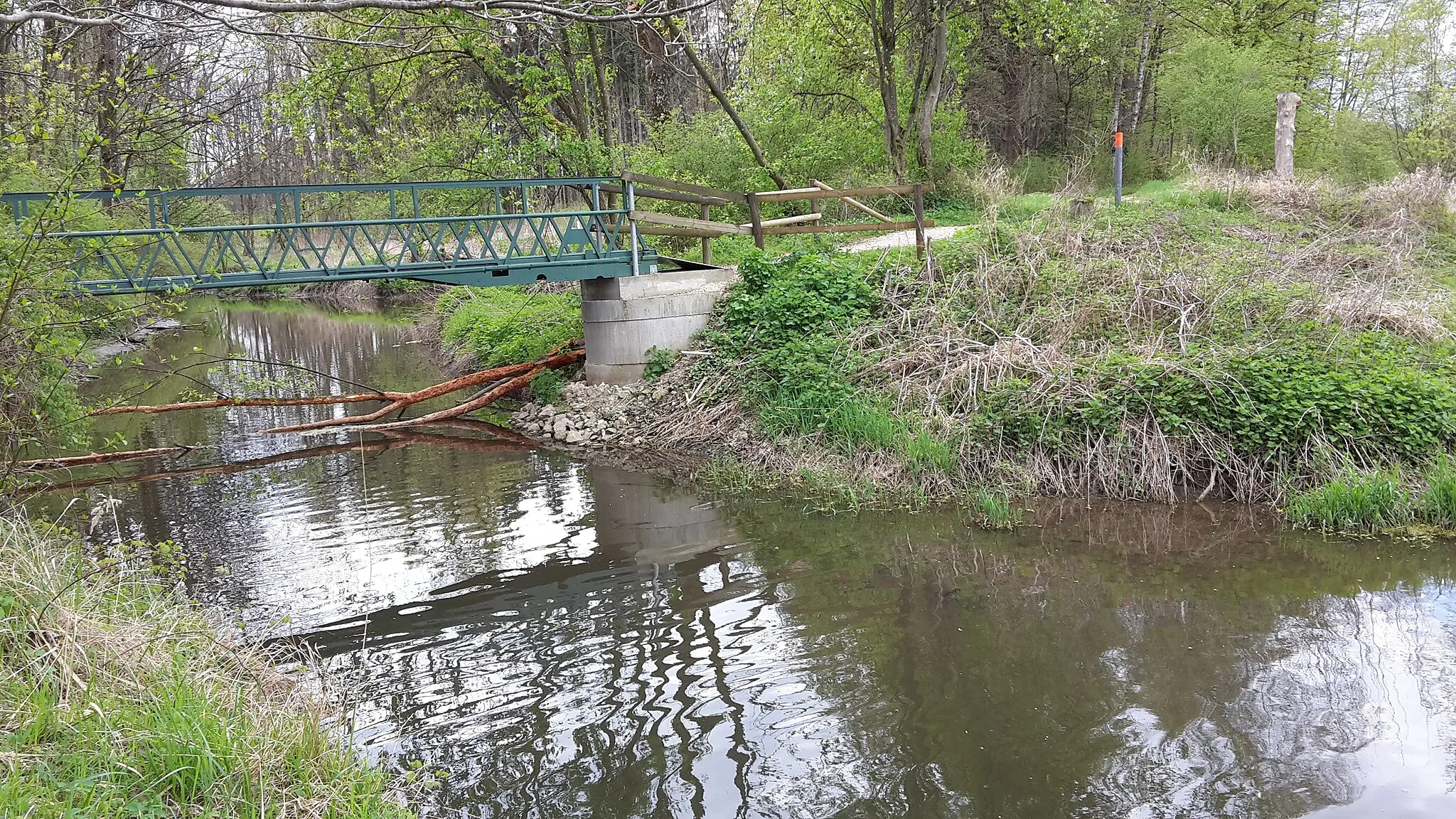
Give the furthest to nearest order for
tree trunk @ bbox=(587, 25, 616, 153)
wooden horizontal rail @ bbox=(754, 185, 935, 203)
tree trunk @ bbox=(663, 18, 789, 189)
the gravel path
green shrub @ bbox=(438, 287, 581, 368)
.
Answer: green shrub @ bbox=(438, 287, 581, 368) < tree trunk @ bbox=(587, 25, 616, 153) < the gravel path < tree trunk @ bbox=(663, 18, 789, 189) < wooden horizontal rail @ bbox=(754, 185, 935, 203)

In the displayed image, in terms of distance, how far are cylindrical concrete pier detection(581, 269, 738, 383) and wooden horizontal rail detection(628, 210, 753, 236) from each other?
785mm

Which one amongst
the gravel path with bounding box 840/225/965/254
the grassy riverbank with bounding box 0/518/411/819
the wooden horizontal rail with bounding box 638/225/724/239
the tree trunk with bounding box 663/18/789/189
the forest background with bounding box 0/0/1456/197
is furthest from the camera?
the gravel path with bounding box 840/225/965/254

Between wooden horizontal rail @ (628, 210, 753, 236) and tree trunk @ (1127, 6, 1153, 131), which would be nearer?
wooden horizontal rail @ (628, 210, 753, 236)

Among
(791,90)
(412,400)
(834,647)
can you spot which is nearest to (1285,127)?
(791,90)

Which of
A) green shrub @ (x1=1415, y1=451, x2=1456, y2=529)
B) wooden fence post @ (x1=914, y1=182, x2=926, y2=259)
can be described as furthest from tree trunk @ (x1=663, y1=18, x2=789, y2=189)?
green shrub @ (x1=1415, y1=451, x2=1456, y2=529)

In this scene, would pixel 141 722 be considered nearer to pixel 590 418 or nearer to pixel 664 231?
pixel 590 418

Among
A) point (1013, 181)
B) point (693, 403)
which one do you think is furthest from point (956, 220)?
point (693, 403)

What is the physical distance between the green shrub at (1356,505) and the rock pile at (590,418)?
317 inches

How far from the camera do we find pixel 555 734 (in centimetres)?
602

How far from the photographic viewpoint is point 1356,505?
8984 mm

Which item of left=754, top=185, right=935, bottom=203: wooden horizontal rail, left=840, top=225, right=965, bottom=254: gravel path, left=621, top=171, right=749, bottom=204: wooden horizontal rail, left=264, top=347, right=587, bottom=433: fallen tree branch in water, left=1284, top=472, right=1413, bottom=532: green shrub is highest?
left=621, top=171, right=749, bottom=204: wooden horizontal rail

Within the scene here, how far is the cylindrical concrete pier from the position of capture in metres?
14.6

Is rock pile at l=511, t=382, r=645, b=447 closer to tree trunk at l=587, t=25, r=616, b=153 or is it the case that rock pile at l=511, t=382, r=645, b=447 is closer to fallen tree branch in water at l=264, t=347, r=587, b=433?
fallen tree branch in water at l=264, t=347, r=587, b=433

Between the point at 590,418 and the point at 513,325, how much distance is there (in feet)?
16.9
